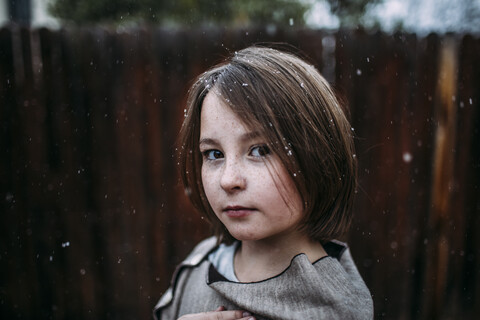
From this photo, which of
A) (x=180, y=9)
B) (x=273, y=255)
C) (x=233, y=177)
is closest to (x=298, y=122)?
(x=233, y=177)

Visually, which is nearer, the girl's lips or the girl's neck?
the girl's lips

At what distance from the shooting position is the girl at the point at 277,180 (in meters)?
0.90

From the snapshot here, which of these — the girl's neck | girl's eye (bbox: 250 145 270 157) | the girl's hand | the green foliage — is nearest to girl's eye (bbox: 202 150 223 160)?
girl's eye (bbox: 250 145 270 157)

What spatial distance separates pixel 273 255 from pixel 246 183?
1.07 feet

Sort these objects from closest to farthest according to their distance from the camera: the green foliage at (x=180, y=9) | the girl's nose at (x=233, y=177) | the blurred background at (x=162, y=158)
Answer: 1. the girl's nose at (x=233, y=177)
2. the blurred background at (x=162, y=158)
3. the green foliage at (x=180, y=9)

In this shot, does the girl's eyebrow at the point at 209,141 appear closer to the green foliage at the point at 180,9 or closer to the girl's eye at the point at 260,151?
the girl's eye at the point at 260,151

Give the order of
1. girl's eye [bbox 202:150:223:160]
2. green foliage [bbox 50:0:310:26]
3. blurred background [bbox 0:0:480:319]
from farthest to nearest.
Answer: green foliage [bbox 50:0:310:26]
blurred background [bbox 0:0:480:319]
girl's eye [bbox 202:150:223:160]

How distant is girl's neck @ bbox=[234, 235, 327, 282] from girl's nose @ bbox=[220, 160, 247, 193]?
0.96 feet

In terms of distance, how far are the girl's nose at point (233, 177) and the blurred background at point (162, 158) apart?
1854 mm

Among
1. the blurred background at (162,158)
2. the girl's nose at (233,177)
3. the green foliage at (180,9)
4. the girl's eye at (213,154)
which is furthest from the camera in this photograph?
the green foliage at (180,9)

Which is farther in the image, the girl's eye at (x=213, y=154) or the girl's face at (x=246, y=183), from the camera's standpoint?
the girl's eye at (x=213, y=154)

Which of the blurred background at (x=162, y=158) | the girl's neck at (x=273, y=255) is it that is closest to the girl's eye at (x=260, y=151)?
the girl's neck at (x=273, y=255)

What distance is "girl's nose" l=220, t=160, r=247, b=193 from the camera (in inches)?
34.4

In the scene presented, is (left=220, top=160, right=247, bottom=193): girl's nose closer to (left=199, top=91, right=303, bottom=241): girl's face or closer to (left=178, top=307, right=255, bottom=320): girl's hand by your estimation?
(left=199, top=91, right=303, bottom=241): girl's face
